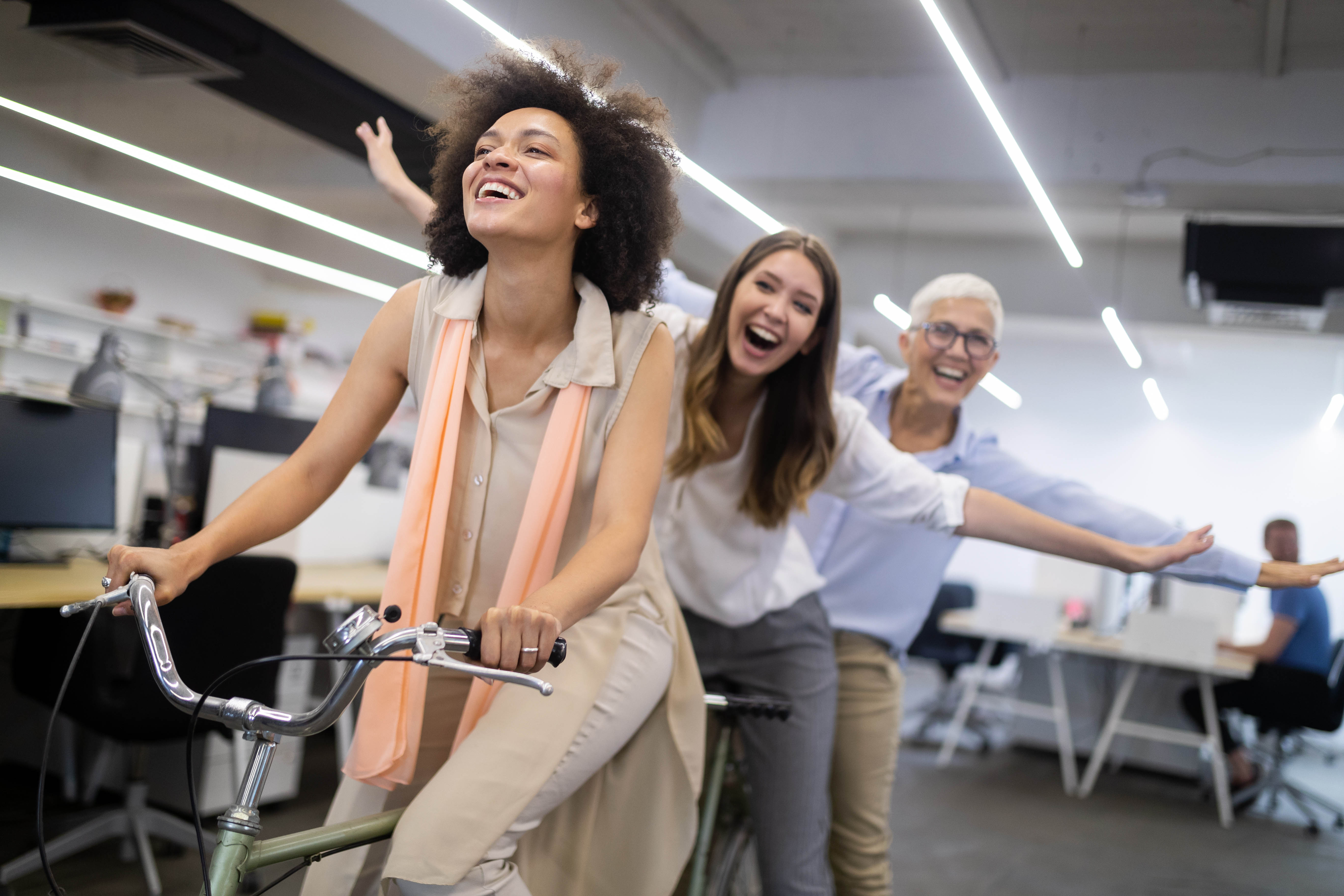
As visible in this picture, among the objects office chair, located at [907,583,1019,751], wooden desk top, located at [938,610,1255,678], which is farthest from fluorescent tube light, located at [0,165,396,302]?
office chair, located at [907,583,1019,751]

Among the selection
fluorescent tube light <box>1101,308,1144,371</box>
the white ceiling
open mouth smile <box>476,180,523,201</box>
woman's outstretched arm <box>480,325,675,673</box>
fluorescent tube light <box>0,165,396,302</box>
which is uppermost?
the white ceiling

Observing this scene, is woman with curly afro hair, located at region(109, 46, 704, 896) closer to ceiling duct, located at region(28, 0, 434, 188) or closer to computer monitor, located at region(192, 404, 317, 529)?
ceiling duct, located at region(28, 0, 434, 188)

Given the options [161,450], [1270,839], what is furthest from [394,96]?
[1270,839]

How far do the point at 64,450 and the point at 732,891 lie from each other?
2.52 meters

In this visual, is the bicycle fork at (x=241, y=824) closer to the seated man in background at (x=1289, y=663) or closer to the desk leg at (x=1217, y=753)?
the seated man in background at (x=1289, y=663)

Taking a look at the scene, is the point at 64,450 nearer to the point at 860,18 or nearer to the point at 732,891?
the point at 732,891

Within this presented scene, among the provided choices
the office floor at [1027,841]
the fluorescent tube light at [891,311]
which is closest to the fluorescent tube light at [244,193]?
the office floor at [1027,841]

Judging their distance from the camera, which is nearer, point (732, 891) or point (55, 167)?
point (732, 891)

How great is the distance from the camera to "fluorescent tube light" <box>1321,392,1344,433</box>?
795cm

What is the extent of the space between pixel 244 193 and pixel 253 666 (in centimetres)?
439

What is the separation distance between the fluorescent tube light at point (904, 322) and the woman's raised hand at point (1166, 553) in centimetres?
323

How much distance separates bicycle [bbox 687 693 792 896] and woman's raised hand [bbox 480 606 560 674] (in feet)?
2.62

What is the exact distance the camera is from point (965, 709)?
6555 millimetres

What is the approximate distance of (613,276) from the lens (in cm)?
172
